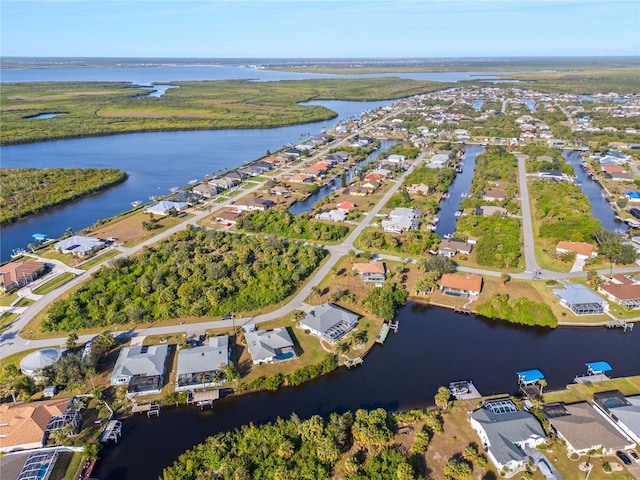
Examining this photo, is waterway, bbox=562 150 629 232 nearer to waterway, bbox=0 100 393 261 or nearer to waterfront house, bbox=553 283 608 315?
waterfront house, bbox=553 283 608 315

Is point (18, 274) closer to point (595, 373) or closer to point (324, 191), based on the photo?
point (324, 191)

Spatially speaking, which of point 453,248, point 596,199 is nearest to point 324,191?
point 453,248

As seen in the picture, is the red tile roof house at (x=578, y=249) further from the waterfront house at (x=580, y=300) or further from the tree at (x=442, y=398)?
the tree at (x=442, y=398)

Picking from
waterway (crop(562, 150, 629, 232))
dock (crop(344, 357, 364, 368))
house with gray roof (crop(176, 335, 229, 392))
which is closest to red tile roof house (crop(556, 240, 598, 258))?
waterway (crop(562, 150, 629, 232))

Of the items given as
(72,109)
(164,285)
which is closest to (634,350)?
(164,285)

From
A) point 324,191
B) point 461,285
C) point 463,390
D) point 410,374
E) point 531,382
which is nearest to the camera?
point 463,390

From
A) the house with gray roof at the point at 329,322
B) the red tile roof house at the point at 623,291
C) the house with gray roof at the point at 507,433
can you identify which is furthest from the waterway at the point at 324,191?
the house with gray roof at the point at 507,433

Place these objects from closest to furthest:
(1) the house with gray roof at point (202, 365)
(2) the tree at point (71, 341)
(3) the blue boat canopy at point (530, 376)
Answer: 1. (1) the house with gray roof at point (202, 365)
2. (3) the blue boat canopy at point (530, 376)
3. (2) the tree at point (71, 341)
